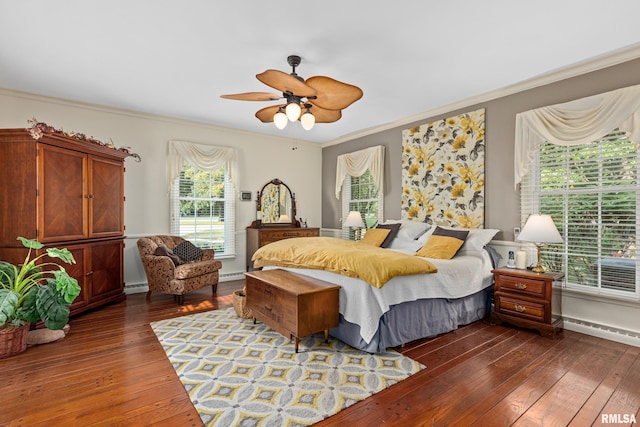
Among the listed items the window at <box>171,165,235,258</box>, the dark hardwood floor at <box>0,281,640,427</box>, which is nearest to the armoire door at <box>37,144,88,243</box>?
the dark hardwood floor at <box>0,281,640,427</box>

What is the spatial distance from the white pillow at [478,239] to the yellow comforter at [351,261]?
3.44ft

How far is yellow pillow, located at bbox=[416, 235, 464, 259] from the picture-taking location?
3734mm

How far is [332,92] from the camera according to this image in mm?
2820

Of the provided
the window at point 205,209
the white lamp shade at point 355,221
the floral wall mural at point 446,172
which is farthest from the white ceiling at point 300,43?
the white lamp shade at point 355,221

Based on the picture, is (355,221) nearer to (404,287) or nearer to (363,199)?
(363,199)

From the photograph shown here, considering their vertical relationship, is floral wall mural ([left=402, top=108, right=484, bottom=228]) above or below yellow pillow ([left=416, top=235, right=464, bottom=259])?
above

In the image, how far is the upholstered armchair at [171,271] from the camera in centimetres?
430

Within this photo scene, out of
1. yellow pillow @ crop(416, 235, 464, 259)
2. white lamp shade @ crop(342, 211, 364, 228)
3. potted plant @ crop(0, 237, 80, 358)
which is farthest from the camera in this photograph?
white lamp shade @ crop(342, 211, 364, 228)

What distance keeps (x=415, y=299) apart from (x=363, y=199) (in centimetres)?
327

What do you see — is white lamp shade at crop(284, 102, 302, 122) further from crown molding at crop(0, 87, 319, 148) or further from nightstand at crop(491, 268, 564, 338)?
crown molding at crop(0, 87, 319, 148)

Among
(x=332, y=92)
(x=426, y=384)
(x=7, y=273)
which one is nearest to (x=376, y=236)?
(x=332, y=92)

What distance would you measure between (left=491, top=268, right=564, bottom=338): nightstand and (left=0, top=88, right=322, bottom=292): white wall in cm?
407

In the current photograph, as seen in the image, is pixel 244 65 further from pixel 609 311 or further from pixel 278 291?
pixel 609 311

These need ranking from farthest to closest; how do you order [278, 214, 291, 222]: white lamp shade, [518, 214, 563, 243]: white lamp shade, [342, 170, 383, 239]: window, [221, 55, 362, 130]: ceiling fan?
[278, 214, 291, 222]: white lamp shade
[342, 170, 383, 239]: window
[518, 214, 563, 243]: white lamp shade
[221, 55, 362, 130]: ceiling fan
